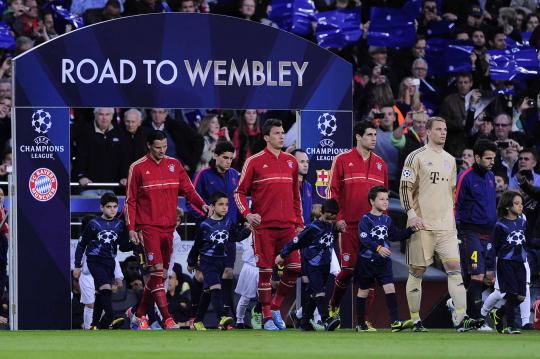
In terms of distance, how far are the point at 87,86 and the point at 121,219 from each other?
1.92m

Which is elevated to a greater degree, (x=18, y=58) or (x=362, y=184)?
(x=18, y=58)

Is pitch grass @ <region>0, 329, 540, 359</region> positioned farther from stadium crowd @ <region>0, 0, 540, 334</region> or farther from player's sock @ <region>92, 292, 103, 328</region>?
stadium crowd @ <region>0, 0, 540, 334</region>

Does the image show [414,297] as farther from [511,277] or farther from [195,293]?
[195,293]

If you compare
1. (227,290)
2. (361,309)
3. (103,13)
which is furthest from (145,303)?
(103,13)

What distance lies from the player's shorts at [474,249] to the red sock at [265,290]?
8.94ft

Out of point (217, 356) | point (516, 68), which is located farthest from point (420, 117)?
point (217, 356)

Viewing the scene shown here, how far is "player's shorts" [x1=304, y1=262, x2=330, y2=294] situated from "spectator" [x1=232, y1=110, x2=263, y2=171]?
4985mm

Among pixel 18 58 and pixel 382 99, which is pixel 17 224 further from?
pixel 382 99

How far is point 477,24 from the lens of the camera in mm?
27234

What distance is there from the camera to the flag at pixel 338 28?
81.8ft

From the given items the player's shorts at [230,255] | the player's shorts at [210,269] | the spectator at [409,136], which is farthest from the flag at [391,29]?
the player's shorts at [210,269]

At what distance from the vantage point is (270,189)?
1828 cm

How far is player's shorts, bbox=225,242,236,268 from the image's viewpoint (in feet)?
64.6

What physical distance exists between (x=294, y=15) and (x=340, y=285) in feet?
26.4
